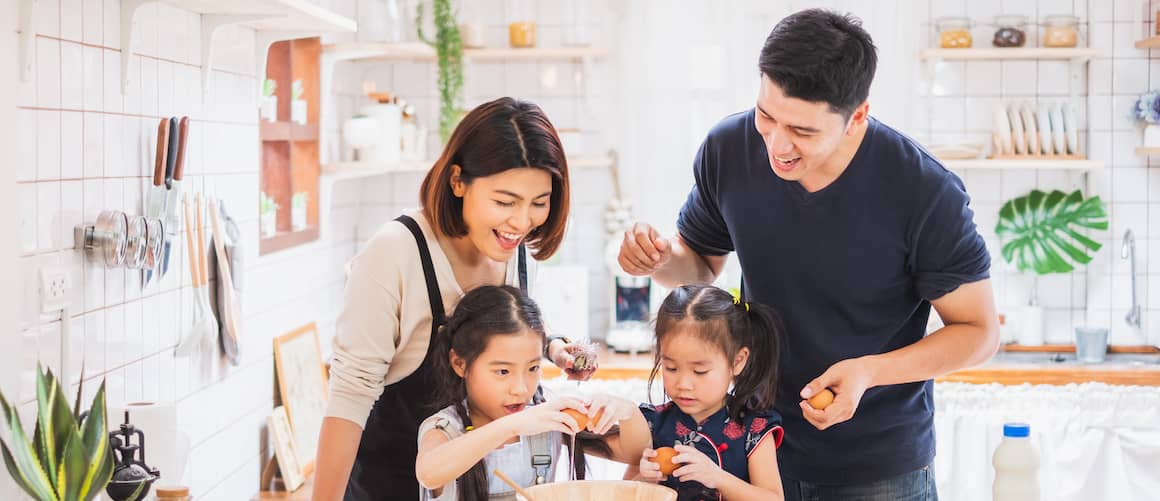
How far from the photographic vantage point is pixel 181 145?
231cm

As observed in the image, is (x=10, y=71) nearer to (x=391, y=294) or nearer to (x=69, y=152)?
(x=69, y=152)

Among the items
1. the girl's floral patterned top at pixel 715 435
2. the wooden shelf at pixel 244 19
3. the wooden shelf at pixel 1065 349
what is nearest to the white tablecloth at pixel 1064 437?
the wooden shelf at pixel 1065 349

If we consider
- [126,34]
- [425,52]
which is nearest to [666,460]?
[126,34]

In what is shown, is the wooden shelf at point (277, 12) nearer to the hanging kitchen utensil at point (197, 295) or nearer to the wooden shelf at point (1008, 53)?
the hanging kitchen utensil at point (197, 295)

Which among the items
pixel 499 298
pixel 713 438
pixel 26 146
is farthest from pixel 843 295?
pixel 26 146

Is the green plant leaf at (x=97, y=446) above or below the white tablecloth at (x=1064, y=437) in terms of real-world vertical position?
above

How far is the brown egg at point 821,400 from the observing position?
1603mm

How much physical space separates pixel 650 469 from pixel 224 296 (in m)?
1.39

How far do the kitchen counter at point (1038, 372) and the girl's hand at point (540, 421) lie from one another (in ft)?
6.85

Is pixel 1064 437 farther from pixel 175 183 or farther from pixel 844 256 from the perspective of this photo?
pixel 175 183

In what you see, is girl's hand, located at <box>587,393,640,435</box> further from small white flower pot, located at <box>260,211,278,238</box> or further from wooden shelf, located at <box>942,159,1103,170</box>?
wooden shelf, located at <box>942,159,1103,170</box>

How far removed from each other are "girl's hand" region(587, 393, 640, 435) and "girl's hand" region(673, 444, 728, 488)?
0.11 m

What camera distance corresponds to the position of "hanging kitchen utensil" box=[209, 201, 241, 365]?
8.49 ft

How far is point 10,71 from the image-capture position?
1725 mm
